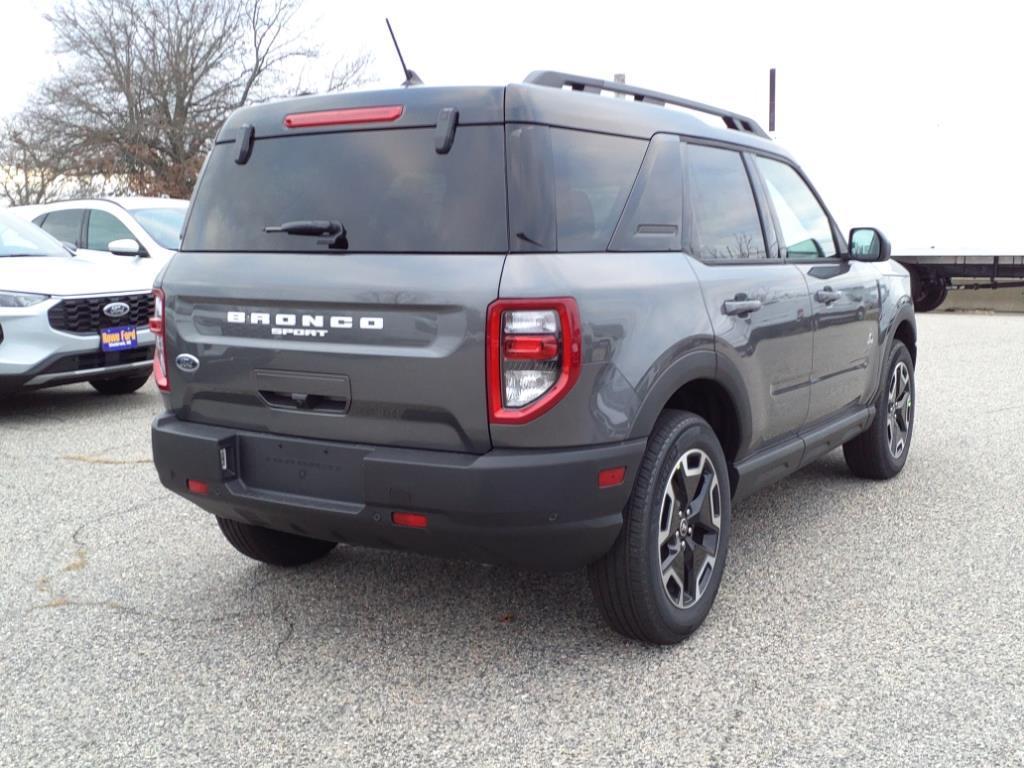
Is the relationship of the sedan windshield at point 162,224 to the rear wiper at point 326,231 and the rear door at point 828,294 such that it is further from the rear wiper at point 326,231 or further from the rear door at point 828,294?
the rear wiper at point 326,231

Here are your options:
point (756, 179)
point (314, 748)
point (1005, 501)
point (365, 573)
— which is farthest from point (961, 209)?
point (314, 748)

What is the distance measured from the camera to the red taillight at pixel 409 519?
320cm

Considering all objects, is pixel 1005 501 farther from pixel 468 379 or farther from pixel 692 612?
pixel 468 379

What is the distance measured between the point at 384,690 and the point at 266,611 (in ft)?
2.87

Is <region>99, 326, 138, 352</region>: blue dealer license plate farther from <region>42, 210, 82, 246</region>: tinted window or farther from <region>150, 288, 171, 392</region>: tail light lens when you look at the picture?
<region>150, 288, 171, 392</region>: tail light lens

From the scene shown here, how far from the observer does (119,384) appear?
9.13 meters

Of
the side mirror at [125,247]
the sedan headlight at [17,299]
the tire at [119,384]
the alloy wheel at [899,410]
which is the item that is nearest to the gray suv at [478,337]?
the alloy wheel at [899,410]

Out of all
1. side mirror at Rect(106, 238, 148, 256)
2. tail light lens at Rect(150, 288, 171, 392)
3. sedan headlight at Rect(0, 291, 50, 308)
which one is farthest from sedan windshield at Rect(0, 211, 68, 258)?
tail light lens at Rect(150, 288, 171, 392)

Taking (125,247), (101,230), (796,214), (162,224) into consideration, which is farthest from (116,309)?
(796,214)

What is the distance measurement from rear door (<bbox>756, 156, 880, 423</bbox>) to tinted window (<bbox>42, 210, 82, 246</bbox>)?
841 cm

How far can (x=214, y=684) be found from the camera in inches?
133

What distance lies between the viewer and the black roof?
10.6ft

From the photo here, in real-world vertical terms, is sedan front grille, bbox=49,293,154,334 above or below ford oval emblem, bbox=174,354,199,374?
below

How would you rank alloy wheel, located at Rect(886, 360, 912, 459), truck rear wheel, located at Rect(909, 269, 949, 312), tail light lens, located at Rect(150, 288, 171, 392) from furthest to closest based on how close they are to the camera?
1. truck rear wheel, located at Rect(909, 269, 949, 312)
2. alloy wheel, located at Rect(886, 360, 912, 459)
3. tail light lens, located at Rect(150, 288, 171, 392)
